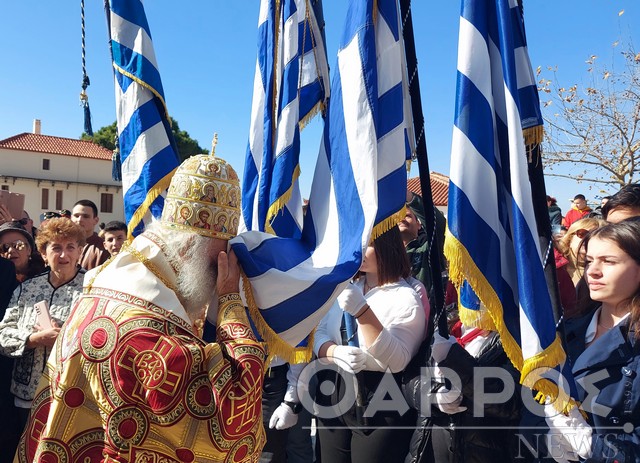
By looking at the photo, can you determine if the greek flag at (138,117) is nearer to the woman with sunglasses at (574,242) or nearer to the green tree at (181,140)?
the woman with sunglasses at (574,242)

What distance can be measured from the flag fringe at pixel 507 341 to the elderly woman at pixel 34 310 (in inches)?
93.5

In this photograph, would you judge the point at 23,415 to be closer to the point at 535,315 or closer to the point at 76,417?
the point at 76,417

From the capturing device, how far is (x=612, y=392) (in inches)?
89.7

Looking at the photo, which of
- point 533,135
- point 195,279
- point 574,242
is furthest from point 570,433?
point 574,242

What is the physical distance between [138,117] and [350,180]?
180 cm

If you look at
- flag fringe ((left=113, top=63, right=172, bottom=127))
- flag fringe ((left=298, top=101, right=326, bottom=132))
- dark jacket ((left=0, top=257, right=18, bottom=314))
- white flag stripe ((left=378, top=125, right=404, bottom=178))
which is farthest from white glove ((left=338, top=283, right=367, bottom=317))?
dark jacket ((left=0, top=257, right=18, bottom=314))

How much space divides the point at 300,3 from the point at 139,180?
156 centimetres

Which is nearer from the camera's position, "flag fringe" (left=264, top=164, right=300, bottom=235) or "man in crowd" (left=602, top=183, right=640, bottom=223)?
"flag fringe" (left=264, top=164, right=300, bottom=235)

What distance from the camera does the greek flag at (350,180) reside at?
2.26 m

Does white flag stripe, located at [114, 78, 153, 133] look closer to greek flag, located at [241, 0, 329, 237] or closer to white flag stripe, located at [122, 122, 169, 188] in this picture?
white flag stripe, located at [122, 122, 169, 188]

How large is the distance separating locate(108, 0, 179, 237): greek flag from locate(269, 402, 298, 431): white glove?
1.53 metres

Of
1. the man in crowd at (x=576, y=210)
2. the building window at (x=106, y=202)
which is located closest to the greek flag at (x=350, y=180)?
the man in crowd at (x=576, y=210)

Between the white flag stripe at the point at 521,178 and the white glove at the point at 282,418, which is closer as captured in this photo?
the white flag stripe at the point at 521,178

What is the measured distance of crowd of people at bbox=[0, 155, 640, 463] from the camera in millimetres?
1828
